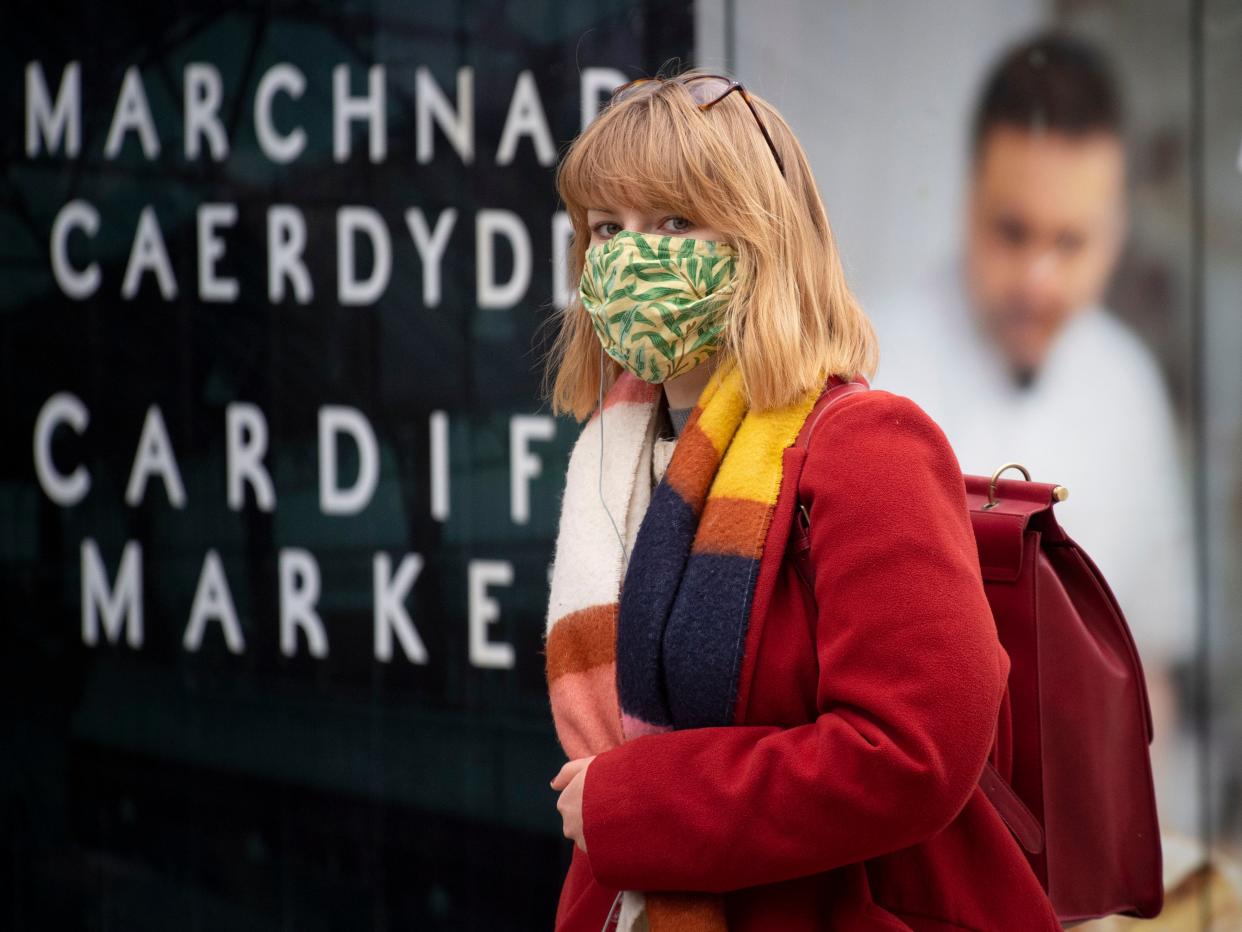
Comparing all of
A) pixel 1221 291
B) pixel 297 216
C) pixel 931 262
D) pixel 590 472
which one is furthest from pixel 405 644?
pixel 1221 291

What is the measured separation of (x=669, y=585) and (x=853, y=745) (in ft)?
0.95

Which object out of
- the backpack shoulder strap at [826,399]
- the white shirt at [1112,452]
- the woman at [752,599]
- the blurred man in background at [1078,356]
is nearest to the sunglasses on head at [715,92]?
the woman at [752,599]

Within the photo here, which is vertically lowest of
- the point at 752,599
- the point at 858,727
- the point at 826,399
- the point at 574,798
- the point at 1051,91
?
the point at 574,798

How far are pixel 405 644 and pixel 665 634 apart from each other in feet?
7.31

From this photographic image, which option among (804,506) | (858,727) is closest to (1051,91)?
(804,506)

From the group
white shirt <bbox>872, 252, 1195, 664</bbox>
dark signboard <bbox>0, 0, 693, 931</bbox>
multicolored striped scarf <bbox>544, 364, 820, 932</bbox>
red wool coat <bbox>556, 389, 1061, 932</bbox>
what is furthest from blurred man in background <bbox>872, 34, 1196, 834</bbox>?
red wool coat <bbox>556, 389, 1061, 932</bbox>

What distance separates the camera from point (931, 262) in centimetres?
310

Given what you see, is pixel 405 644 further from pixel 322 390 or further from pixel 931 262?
pixel 931 262

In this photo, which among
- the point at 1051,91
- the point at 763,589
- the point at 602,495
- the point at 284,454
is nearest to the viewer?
the point at 763,589

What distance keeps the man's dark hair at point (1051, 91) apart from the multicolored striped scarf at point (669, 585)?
170 cm

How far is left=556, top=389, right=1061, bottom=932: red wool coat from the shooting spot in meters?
1.31

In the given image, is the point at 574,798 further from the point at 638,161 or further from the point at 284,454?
the point at 284,454

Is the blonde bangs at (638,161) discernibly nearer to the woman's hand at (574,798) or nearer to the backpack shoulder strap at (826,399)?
the backpack shoulder strap at (826,399)

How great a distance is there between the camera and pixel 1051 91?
3.02m
